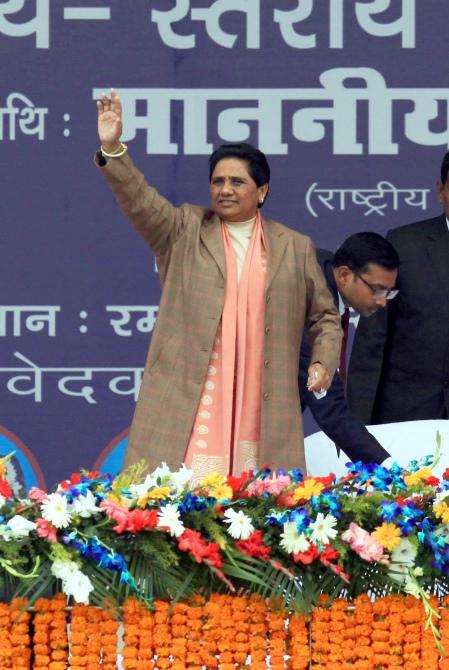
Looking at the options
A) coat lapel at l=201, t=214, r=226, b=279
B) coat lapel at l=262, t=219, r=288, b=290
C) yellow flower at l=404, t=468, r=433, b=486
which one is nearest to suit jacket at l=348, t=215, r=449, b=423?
coat lapel at l=262, t=219, r=288, b=290

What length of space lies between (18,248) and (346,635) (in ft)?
10.3

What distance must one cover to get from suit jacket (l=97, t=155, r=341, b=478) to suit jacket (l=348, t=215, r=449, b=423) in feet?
2.99

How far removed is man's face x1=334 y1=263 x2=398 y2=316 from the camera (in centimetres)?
438

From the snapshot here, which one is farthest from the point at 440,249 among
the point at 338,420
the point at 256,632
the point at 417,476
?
the point at 256,632

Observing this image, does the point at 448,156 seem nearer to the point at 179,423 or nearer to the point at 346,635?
the point at 179,423

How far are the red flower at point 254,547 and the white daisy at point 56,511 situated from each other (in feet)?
1.03

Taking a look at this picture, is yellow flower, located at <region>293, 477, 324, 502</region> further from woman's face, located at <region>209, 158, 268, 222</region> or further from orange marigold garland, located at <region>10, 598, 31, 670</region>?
woman's face, located at <region>209, 158, 268, 222</region>

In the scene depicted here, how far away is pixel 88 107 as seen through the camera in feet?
19.3

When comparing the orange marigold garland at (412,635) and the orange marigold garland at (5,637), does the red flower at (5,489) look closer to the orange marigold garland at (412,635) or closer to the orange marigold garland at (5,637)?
the orange marigold garland at (5,637)

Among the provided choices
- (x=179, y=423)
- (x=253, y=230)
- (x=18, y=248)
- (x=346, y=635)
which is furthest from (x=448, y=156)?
(x=346, y=635)

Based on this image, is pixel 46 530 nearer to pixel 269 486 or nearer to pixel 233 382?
pixel 269 486

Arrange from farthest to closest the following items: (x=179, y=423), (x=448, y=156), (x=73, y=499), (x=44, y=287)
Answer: (x=44, y=287) → (x=448, y=156) → (x=179, y=423) → (x=73, y=499)

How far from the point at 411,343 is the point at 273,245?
1.04 meters

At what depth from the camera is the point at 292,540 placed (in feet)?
9.81
